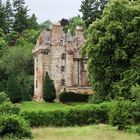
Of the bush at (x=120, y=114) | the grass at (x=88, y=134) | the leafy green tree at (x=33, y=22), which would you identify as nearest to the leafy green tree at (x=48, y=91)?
the grass at (x=88, y=134)

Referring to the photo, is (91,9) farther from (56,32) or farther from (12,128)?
(12,128)

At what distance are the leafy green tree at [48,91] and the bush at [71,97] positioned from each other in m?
1.15

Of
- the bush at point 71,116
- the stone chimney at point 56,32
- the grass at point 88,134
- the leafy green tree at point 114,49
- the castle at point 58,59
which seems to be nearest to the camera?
the grass at point 88,134

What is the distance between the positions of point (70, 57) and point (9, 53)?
63.1ft

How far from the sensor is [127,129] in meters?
39.7

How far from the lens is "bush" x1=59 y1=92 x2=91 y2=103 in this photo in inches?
2790

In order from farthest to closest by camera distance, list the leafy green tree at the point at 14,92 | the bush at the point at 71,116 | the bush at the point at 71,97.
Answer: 1. the bush at the point at 71,97
2. the leafy green tree at the point at 14,92
3. the bush at the point at 71,116

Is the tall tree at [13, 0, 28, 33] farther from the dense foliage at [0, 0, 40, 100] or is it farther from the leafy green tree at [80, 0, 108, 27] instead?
the leafy green tree at [80, 0, 108, 27]

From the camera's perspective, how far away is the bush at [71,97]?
7086 cm

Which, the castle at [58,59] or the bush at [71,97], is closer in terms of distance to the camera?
the bush at [71,97]

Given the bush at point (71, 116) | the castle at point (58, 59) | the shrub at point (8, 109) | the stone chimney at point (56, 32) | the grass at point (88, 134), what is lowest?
the grass at point (88, 134)

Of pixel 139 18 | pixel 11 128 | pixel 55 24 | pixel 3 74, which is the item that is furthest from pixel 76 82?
pixel 11 128

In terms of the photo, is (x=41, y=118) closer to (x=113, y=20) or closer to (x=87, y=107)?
(x=87, y=107)

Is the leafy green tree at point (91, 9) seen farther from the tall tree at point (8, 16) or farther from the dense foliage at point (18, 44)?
the tall tree at point (8, 16)
